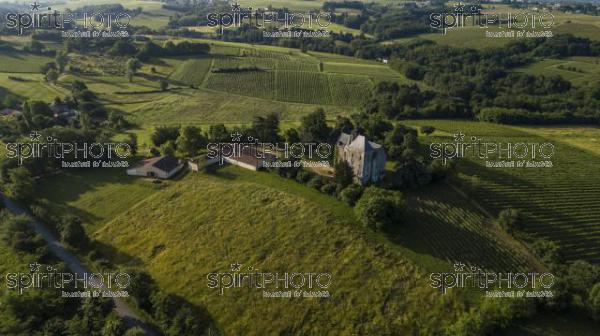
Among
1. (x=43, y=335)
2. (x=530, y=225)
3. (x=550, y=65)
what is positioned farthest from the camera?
(x=550, y=65)

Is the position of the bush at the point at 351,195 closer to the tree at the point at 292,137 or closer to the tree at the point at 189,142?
the tree at the point at 292,137

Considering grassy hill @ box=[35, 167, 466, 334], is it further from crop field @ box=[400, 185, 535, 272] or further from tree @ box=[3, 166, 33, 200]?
crop field @ box=[400, 185, 535, 272]

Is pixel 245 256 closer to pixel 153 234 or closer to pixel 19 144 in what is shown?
pixel 153 234

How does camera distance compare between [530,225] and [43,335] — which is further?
[530,225]

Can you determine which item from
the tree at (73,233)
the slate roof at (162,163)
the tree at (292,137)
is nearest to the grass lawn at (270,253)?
the tree at (73,233)

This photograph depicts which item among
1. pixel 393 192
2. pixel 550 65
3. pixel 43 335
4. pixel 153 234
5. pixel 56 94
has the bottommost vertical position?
pixel 43 335

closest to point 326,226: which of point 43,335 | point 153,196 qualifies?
point 153,196

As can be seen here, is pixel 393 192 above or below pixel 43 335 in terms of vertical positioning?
above
